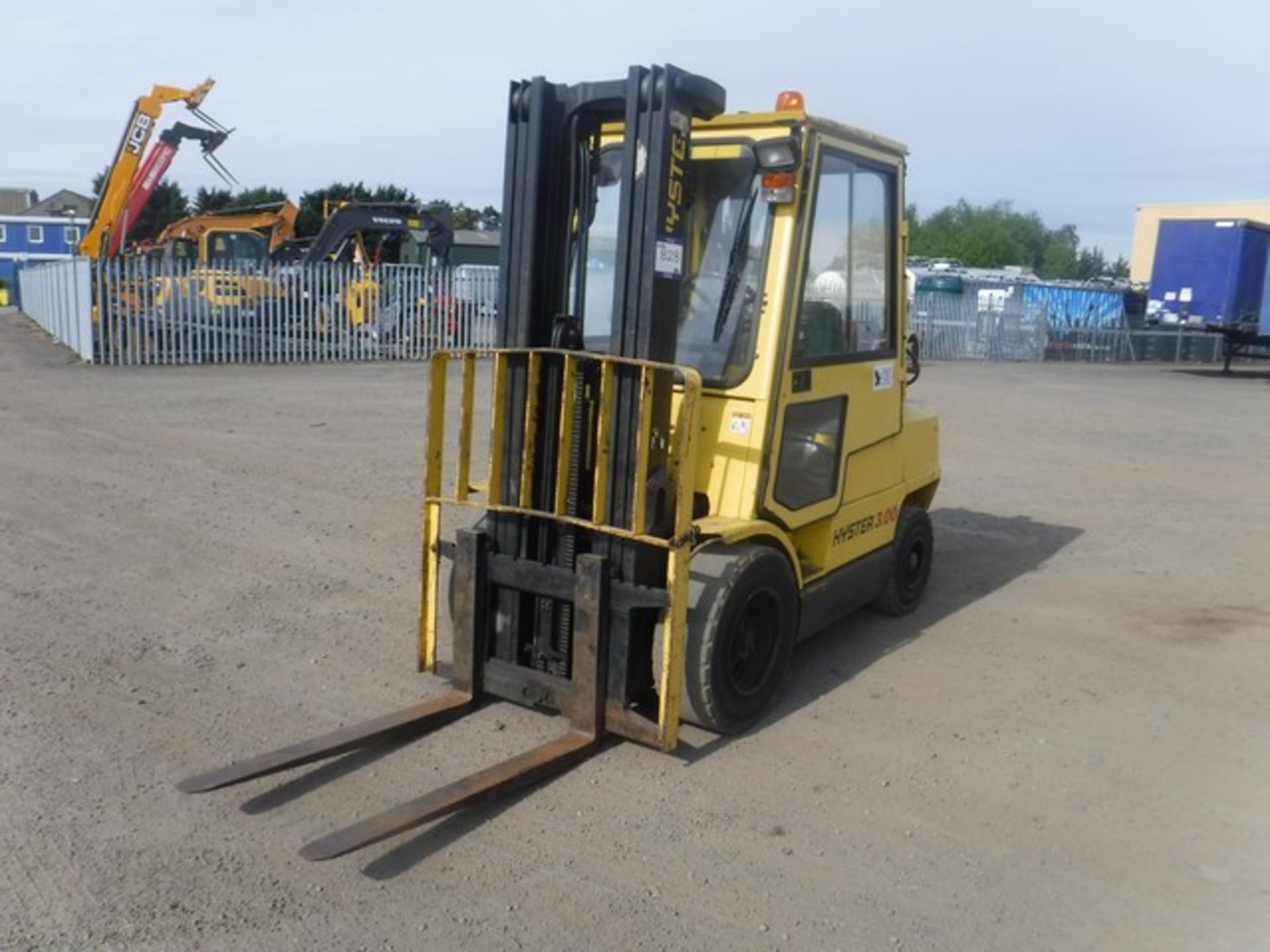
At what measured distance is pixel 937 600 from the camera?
7.28 m

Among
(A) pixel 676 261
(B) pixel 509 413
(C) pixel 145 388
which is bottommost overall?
(C) pixel 145 388

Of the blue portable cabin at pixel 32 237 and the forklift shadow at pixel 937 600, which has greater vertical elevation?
the blue portable cabin at pixel 32 237

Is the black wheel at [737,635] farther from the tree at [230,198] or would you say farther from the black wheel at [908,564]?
the tree at [230,198]

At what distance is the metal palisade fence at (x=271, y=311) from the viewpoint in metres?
20.3

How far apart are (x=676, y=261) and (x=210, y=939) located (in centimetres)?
293

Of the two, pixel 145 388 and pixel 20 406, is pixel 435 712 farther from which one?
pixel 145 388

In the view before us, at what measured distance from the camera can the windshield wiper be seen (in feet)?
16.8

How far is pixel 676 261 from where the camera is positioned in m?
4.69

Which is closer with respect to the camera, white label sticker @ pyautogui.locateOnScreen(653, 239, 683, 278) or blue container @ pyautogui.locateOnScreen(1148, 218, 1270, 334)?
white label sticker @ pyautogui.locateOnScreen(653, 239, 683, 278)

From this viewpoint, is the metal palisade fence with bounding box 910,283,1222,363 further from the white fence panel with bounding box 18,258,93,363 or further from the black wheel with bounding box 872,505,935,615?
the black wheel with bounding box 872,505,935,615

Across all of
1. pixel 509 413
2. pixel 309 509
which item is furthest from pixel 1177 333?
pixel 509 413

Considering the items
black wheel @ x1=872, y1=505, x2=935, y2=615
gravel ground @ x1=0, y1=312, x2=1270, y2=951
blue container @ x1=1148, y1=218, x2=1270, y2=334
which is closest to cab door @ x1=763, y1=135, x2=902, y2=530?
black wheel @ x1=872, y1=505, x2=935, y2=615

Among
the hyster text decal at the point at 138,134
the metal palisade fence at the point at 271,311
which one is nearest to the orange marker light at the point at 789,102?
the metal palisade fence at the point at 271,311

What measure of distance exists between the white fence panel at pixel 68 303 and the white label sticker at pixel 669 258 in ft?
59.2
